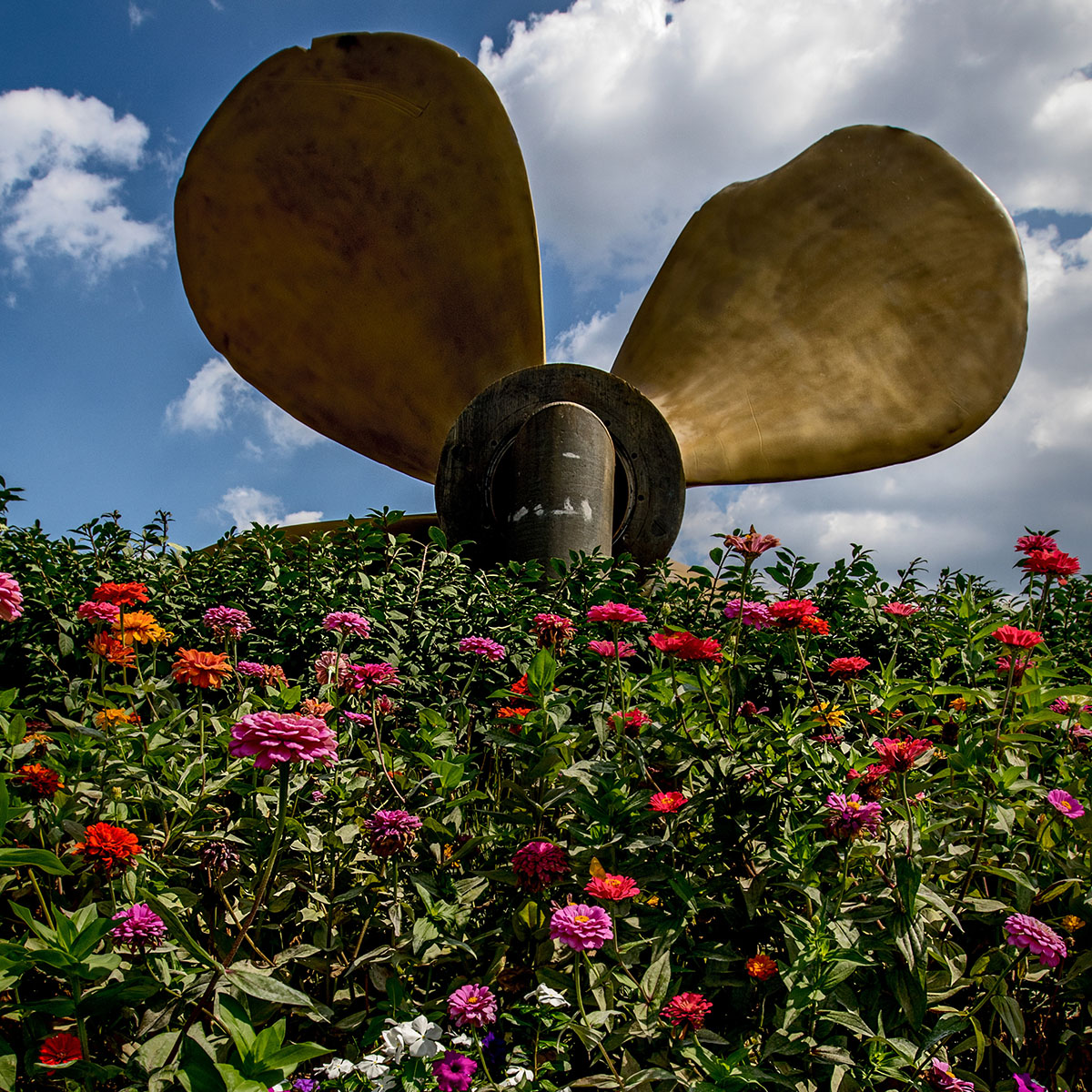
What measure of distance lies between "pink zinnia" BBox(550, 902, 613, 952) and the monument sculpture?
3231 millimetres

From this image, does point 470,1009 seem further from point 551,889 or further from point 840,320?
point 840,320

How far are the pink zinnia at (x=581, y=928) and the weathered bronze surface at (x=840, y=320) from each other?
4052mm

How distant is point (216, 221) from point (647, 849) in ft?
15.3

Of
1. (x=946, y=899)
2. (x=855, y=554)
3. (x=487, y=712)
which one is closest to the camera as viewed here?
(x=946, y=899)

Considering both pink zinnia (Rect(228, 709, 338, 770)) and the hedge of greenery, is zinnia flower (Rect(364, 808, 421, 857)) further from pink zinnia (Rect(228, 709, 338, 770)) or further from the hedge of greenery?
pink zinnia (Rect(228, 709, 338, 770))

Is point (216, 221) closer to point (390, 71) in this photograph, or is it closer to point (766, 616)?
point (390, 71)

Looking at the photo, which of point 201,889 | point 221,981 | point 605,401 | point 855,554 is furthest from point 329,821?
point 605,401

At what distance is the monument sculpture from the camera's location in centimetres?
487

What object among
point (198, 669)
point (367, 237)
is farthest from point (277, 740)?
point (367, 237)

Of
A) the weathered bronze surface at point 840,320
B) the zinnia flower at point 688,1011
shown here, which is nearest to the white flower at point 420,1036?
the zinnia flower at point 688,1011

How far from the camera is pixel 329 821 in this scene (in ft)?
6.02

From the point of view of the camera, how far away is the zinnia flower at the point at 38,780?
1647 millimetres

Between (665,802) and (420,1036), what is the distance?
0.59 m

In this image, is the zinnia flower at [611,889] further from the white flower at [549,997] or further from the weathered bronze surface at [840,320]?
the weathered bronze surface at [840,320]
